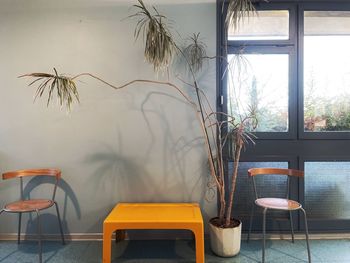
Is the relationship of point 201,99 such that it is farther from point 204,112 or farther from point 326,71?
point 326,71

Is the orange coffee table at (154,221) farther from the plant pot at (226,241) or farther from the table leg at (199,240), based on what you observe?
the plant pot at (226,241)

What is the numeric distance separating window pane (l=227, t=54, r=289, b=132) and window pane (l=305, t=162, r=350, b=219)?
61 cm

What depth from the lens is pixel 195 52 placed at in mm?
2773

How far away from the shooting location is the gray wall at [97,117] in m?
2.86

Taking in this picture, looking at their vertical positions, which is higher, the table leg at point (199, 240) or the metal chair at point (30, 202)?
the metal chair at point (30, 202)

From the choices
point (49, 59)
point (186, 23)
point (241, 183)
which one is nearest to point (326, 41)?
point (186, 23)

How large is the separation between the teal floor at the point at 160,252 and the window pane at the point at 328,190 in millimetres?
296

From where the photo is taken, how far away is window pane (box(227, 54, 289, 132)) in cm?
290

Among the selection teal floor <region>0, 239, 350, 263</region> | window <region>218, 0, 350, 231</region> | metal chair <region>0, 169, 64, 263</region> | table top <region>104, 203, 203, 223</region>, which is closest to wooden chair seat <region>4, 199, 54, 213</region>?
metal chair <region>0, 169, 64, 263</region>

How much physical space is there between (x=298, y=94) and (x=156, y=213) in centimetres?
193

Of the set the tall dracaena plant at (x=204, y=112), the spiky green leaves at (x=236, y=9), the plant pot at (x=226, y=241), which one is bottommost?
the plant pot at (x=226, y=241)

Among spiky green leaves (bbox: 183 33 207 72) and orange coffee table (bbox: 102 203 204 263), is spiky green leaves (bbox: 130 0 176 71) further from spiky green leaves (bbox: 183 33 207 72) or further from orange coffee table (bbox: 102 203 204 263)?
orange coffee table (bbox: 102 203 204 263)

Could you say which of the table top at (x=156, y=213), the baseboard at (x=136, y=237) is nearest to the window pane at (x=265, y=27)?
the table top at (x=156, y=213)

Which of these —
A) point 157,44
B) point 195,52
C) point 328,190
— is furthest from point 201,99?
point 328,190
